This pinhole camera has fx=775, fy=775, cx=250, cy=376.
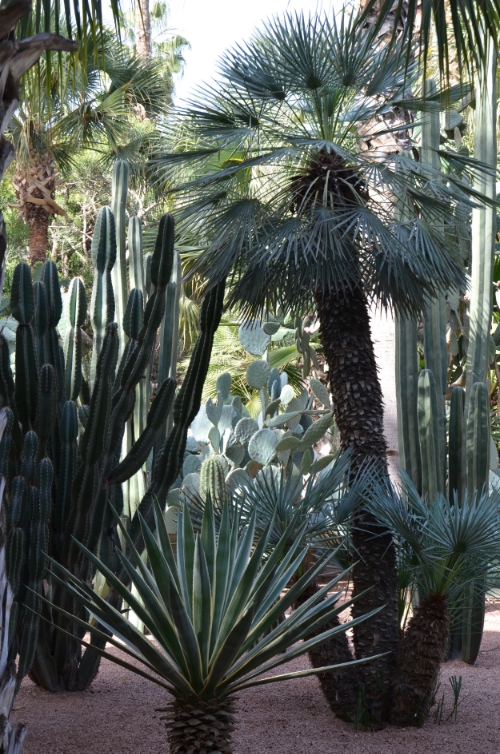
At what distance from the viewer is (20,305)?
3.40 m

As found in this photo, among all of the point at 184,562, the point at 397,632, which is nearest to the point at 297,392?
the point at 397,632

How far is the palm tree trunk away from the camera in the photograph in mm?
3342

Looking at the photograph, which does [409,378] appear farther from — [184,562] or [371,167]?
[184,562]

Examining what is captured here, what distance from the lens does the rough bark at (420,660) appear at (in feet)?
10.4

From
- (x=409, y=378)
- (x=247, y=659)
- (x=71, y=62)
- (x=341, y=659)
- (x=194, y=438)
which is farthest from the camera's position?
(x=194, y=438)

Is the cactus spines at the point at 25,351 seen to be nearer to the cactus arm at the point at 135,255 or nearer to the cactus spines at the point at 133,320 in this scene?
the cactus spines at the point at 133,320

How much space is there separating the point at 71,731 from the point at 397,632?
4.76 ft

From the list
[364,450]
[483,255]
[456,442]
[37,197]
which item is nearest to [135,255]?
[483,255]

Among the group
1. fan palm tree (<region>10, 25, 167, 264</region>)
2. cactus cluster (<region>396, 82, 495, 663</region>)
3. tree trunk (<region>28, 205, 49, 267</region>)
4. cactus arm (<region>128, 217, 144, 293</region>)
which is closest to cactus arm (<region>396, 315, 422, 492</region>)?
cactus cluster (<region>396, 82, 495, 663</region>)

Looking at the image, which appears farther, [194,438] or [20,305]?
[194,438]

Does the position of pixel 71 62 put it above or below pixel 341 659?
above

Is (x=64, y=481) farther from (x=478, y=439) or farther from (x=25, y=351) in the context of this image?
(x=478, y=439)

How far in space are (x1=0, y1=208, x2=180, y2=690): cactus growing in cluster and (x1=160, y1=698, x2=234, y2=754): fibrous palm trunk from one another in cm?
100

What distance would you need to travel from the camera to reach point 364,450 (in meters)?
3.46
